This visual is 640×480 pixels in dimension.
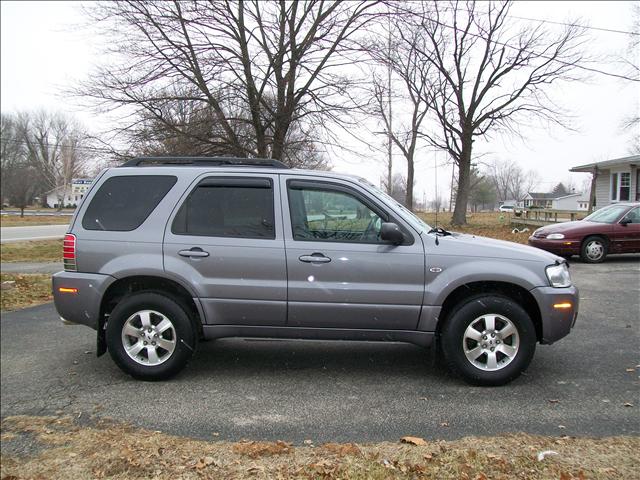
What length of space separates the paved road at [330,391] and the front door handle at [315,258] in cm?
110

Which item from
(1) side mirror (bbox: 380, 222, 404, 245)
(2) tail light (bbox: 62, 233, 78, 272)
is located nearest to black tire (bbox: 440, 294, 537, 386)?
(1) side mirror (bbox: 380, 222, 404, 245)

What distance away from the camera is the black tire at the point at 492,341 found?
13.4 ft

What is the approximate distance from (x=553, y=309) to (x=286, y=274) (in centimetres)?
230

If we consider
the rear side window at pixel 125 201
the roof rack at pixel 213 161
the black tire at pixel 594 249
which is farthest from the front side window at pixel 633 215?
the rear side window at pixel 125 201

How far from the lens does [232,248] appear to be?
4301 mm

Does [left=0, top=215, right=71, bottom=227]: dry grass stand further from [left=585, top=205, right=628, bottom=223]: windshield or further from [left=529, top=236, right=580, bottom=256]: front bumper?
[left=585, top=205, right=628, bottom=223]: windshield

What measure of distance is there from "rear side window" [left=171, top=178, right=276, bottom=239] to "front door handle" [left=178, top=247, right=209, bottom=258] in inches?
6.3

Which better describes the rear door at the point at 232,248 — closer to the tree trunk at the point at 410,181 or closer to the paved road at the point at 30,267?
the paved road at the point at 30,267

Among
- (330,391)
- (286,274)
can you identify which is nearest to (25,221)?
(286,274)

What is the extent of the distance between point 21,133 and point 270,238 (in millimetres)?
75300

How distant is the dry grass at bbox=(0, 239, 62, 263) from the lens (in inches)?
581

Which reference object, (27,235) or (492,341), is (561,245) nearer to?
(492,341)

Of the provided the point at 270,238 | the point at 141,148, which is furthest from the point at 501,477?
the point at 141,148

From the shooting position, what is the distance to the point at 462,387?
4.16m
